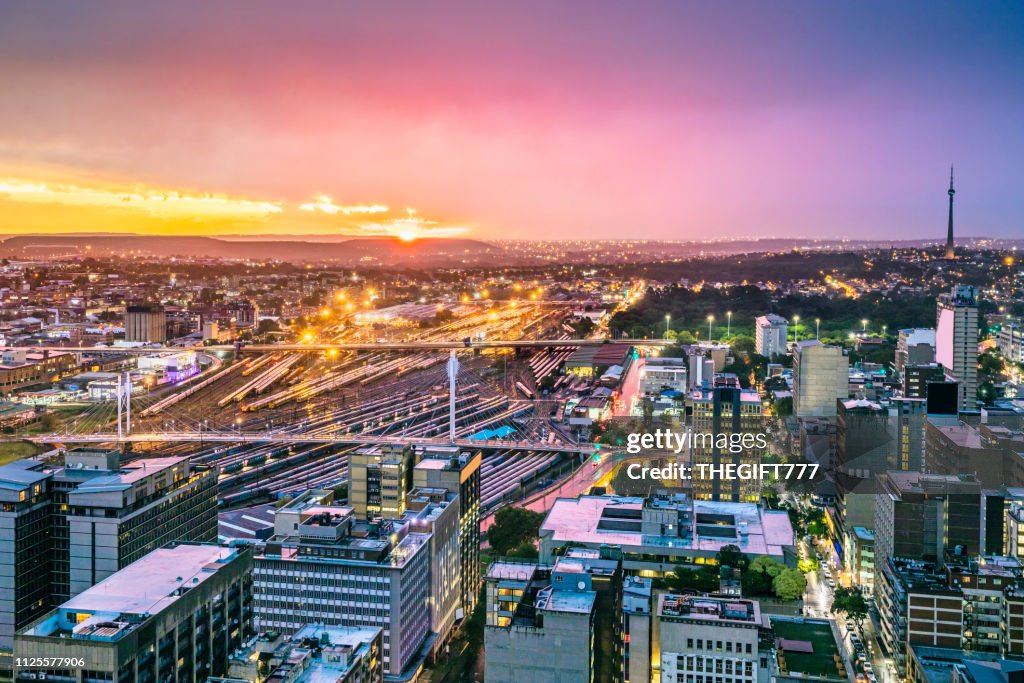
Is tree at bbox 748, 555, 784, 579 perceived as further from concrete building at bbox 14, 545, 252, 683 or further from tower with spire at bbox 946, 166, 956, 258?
tower with spire at bbox 946, 166, 956, 258

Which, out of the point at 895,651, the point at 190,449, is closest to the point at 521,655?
the point at 895,651

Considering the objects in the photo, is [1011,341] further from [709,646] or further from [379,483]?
[709,646]

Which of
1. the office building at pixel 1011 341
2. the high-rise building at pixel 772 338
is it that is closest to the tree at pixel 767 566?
the office building at pixel 1011 341

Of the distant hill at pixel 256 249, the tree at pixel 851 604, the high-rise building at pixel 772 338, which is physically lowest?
the tree at pixel 851 604

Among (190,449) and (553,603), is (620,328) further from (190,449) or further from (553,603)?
(553,603)

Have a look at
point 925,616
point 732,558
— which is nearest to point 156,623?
point 732,558

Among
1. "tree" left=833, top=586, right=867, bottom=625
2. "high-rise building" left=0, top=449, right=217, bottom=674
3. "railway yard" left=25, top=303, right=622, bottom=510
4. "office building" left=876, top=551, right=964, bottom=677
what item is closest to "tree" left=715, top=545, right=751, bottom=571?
"tree" left=833, top=586, right=867, bottom=625

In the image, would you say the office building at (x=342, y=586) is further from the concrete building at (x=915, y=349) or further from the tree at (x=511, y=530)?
the concrete building at (x=915, y=349)
